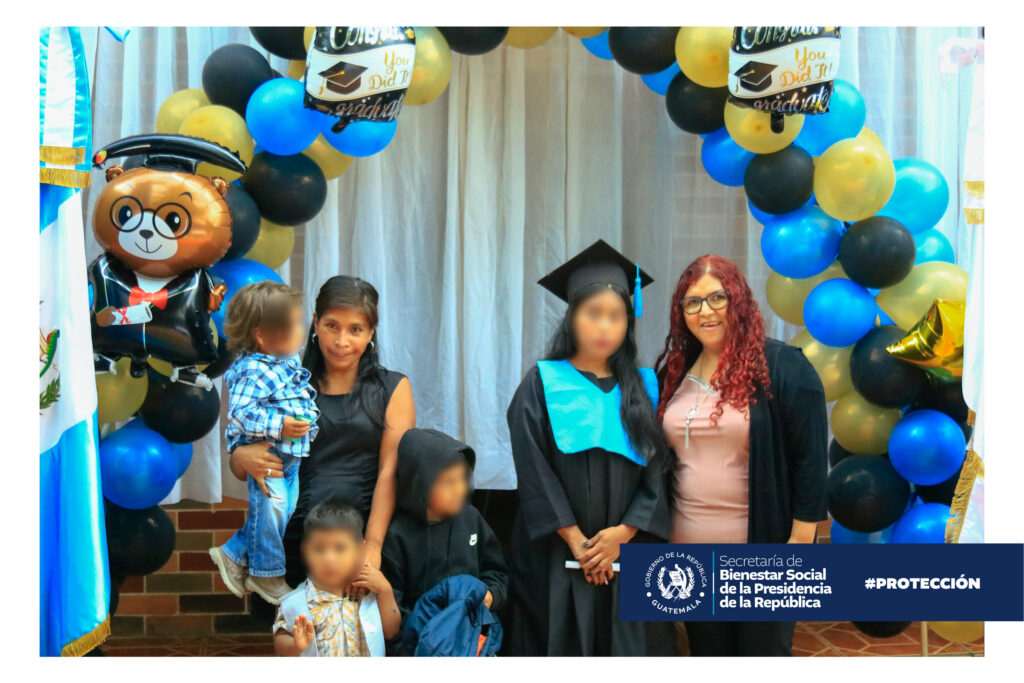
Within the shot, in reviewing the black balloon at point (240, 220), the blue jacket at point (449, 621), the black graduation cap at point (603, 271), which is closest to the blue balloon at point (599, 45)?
the black graduation cap at point (603, 271)

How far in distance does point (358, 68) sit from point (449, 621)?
62.0 inches

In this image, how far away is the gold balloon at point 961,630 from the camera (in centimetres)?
321

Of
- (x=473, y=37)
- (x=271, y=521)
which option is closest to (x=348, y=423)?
(x=271, y=521)

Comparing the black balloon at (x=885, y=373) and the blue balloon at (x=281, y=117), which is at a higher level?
the blue balloon at (x=281, y=117)

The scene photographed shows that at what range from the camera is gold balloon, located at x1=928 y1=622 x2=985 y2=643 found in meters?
3.21

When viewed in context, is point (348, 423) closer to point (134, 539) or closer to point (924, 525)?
point (134, 539)

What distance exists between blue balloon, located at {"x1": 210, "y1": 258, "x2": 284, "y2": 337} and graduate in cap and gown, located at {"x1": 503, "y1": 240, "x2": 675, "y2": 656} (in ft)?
2.83

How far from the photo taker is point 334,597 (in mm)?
3016

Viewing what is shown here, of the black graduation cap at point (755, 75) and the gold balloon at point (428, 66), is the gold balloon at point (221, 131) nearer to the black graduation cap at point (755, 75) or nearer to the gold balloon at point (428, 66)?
the gold balloon at point (428, 66)

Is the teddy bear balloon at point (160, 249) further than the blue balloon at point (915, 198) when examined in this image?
No

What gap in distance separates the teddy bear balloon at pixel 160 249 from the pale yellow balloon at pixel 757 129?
4.77 ft

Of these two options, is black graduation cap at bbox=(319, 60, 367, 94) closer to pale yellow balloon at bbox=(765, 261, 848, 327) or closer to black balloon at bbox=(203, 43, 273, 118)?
black balloon at bbox=(203, 43, 273, 118)

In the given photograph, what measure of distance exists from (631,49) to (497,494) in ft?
5.12

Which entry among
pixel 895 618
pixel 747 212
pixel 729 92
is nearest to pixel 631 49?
pixel 729 92
